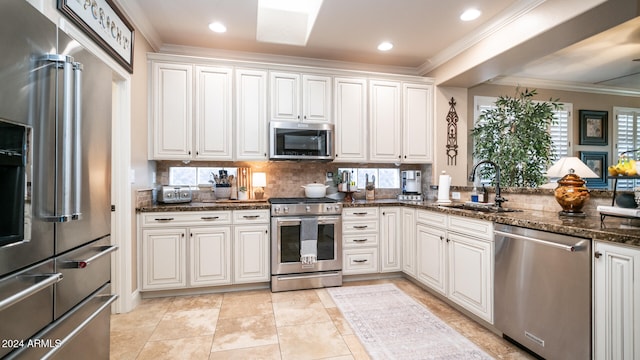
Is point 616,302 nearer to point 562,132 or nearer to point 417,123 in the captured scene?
point 417,123

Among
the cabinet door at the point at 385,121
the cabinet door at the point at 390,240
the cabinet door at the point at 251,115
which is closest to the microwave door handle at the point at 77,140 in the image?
the cabinet door at the point at 251,115

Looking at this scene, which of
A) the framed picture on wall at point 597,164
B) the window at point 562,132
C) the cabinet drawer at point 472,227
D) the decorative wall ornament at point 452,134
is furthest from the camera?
the framed picture on wall at point 597,164

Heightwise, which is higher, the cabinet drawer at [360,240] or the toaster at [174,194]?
the toaster at [174,194]

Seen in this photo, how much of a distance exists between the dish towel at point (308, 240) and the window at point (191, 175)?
4.42 feet

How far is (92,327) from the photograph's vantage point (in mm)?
1437

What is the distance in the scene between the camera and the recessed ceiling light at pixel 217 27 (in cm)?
295

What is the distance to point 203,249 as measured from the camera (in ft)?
9.80

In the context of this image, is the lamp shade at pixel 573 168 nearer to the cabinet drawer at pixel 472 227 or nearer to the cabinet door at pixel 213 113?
the cabinet drawer at pixel 472 227

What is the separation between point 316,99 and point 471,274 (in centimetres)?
245

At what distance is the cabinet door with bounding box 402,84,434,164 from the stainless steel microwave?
1.04 metres

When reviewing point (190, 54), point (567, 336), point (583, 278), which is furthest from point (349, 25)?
point (567, 336)

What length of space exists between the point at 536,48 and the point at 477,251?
189 centimetres

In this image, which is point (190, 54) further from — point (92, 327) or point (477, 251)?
point (477, 251)

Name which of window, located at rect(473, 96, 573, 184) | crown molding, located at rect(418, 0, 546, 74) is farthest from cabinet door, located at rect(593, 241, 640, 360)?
window, located at rect(473, 96, 573, 184)
